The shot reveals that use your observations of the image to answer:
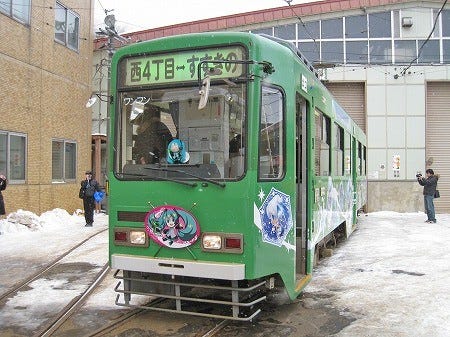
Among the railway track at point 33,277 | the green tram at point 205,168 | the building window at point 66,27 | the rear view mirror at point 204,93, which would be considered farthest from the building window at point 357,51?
the rear view mirror at point 204,93

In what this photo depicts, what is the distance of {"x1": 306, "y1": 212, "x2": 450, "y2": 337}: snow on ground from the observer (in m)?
5.50

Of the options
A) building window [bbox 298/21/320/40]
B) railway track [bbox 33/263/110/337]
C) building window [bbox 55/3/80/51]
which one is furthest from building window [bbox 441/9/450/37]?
railway track [bbox 33/263/110/337]

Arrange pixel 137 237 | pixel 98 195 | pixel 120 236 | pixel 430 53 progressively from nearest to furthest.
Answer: pixel 137 237
pixel 120 236
pixel 98 195
pixel 430 53

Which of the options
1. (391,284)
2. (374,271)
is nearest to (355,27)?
(374,271)

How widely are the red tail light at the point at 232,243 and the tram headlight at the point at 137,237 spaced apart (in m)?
0.96

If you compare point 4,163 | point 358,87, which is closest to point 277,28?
point 358,87

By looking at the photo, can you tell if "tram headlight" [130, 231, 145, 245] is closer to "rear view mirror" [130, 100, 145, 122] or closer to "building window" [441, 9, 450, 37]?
"rear view mirror" [130, 100, 145, 122]

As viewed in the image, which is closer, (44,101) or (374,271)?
(374,271)

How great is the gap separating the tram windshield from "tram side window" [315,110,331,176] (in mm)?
2362

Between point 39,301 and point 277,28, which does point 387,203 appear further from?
point 39,301

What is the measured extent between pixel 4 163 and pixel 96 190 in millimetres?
2676

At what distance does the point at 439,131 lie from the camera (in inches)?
879

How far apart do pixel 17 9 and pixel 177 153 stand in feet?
39.5

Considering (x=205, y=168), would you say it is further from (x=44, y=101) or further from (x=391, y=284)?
(x=44, y=101)
